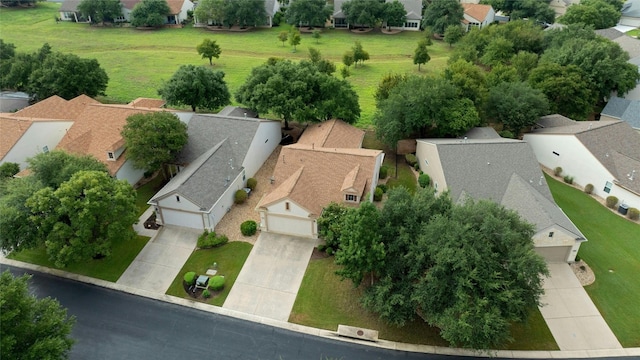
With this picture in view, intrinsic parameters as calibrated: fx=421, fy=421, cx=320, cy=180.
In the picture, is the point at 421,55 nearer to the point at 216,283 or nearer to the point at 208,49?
the point at 208,49

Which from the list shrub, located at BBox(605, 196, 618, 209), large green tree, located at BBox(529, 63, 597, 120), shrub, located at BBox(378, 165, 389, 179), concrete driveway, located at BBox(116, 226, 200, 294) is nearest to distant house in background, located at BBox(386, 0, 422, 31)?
large green tree, located at BBox(529, 63, 597, 120)

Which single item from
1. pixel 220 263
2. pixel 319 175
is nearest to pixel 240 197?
pixel 319 175

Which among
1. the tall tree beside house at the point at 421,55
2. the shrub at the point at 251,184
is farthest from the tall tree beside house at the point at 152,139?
the tall tree beside house at the point at 421,55

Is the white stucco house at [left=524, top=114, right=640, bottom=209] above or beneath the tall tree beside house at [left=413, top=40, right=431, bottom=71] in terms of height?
beneath

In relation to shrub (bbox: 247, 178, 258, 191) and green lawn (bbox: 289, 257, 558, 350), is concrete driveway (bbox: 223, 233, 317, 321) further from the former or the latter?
shrub (bbox: 247, 178, 258, 191)

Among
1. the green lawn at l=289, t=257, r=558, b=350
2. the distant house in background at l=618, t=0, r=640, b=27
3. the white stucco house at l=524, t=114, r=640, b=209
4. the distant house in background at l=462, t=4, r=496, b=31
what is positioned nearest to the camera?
the green lawn at l=289, t=257, r=558, b=350

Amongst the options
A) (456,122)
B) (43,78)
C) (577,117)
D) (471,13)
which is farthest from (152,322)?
(471,13)

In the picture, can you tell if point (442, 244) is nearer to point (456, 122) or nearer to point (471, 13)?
point (456, 122)
